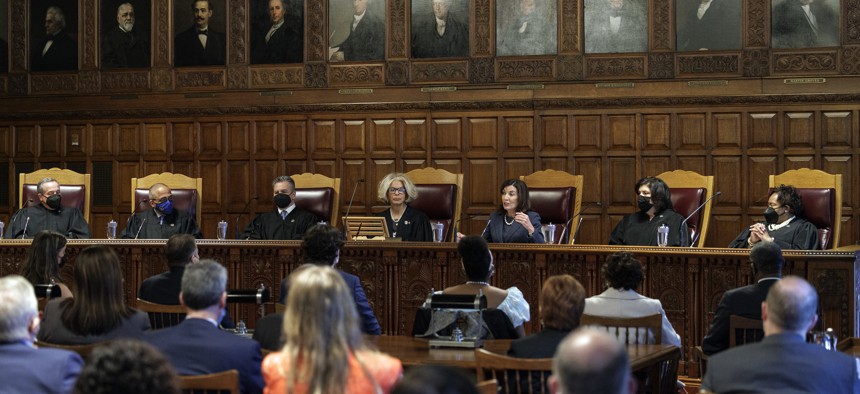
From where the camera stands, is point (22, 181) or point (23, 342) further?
point (22, 181)

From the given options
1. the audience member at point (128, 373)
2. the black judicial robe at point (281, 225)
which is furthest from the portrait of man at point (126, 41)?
the audience member at point (128, 373)

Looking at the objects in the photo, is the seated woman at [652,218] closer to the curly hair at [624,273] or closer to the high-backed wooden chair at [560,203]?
the high-backed wooden chair at [560,203]

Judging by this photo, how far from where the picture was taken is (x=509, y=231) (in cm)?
882

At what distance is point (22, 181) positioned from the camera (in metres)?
10.7

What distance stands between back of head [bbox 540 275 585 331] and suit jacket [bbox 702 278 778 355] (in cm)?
151

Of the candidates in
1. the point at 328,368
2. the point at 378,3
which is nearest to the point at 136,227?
the point at 378,3

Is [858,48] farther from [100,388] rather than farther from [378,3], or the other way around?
[100,388]

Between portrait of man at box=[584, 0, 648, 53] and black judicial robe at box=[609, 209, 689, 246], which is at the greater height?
portrait of man at box=[584, 0, 648, 53]

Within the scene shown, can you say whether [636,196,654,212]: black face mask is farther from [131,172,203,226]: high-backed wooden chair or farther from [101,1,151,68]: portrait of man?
[101,1,151,68]: portrait of man

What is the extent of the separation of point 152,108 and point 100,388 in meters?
10.8

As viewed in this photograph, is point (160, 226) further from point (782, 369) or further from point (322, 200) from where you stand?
point (782, 369)

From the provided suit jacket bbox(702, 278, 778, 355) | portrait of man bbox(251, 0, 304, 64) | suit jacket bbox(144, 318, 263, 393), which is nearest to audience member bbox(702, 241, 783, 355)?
suit jacket bbox(702, 278, 778, 355)

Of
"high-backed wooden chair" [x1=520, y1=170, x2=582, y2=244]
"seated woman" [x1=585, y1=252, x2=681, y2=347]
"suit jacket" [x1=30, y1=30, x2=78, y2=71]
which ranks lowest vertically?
"seated woman" [x1=585, y1=252, x2=681, y2=347]

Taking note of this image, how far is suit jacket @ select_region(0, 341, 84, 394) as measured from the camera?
3477 millimetres
